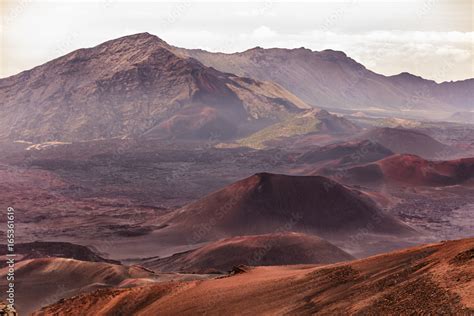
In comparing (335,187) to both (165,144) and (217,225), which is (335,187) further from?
(165,144)

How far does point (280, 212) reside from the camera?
70875mm

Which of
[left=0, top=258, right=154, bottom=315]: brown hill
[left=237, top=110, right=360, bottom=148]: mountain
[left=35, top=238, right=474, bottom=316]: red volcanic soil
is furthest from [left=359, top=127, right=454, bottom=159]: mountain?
[left=35, top=238, right=474, bottom=316]: red volcanic soil

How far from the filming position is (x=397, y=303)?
17.3 m

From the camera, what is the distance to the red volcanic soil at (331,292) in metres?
16.9

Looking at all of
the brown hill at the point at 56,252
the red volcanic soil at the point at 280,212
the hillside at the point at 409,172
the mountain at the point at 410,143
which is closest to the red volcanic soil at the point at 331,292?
the brown hill at the point at 56,252

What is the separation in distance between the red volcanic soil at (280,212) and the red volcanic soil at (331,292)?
36323 mm

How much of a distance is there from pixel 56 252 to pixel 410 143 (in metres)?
112

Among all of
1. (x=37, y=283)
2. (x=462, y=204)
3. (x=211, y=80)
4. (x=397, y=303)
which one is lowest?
(x=462, y=204)

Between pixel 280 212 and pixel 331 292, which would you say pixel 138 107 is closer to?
pixel 280 212

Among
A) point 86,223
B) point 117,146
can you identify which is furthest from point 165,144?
point 86,223

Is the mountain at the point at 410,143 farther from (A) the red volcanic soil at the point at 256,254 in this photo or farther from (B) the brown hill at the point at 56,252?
(B) the brown hill at the point at 56,252

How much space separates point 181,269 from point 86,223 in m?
29.9

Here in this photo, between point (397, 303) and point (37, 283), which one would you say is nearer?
point (397, 303)

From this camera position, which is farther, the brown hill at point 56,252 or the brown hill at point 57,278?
the brown hill at point 56,252
